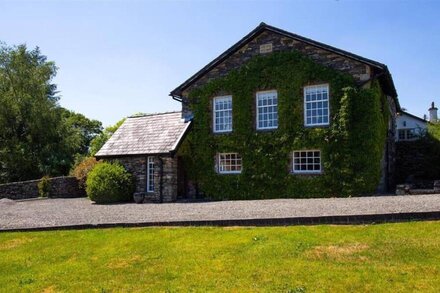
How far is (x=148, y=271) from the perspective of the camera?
8773mm

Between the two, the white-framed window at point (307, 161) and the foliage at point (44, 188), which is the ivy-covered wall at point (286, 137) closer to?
the white-framed window at point (307, 161)

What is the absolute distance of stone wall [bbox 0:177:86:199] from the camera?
Result: 27.7 m

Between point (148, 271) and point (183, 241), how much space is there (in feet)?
7.15

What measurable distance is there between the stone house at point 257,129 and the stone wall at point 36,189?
7.18 m

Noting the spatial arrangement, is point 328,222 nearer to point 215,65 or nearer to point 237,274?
point 237,274

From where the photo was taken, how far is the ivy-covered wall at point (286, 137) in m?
18.7

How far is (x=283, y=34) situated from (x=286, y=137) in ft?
17.6

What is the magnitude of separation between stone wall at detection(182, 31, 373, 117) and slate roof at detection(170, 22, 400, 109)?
0.60ft

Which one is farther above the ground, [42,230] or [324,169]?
[324,169]

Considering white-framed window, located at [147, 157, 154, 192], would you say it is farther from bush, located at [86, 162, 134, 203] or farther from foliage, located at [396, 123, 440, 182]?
foliage, located at [396, 123, 440, 182]

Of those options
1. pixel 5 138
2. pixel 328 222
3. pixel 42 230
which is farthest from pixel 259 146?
pixel 5 138

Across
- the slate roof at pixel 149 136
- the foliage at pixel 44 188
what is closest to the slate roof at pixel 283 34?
the slate roof at pixel 149 136

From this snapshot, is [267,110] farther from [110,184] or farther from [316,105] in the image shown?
[110,184]

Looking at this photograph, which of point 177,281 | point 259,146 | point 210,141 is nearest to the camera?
point 177,281
